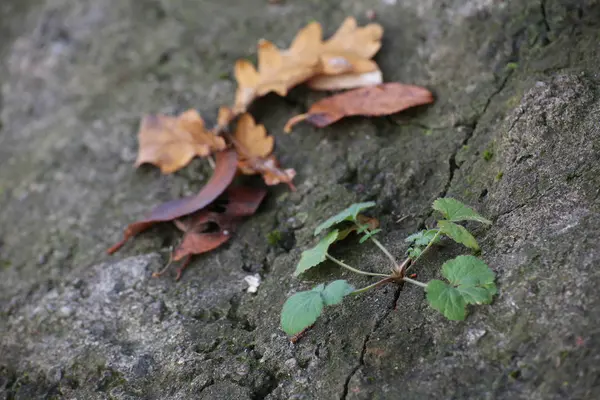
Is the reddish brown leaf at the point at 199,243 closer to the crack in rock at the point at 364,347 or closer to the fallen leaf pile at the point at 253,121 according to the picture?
the fallen leaf pile at the point at 253,121

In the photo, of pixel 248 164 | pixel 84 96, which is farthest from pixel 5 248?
pixel 248 164

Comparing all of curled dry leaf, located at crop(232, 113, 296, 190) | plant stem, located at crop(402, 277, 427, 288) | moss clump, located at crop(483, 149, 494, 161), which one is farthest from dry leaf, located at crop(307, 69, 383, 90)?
plant stem, located at crop(402, 277, 427, 288)

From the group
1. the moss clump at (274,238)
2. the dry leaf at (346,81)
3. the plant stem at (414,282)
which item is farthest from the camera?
the dry leaf at (346,81)

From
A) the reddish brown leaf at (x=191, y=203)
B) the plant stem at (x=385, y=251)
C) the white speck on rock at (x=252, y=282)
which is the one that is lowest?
the white speck on rock at (x=252, y=282)

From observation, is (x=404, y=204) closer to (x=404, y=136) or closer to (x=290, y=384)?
(x=404, y=136)

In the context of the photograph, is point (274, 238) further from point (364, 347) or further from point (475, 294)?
point (475, 294)

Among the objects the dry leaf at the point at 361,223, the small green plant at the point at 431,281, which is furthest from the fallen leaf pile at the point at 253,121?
the small green plant at the point at 431,281

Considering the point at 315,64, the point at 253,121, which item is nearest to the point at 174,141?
the point at 253,121
